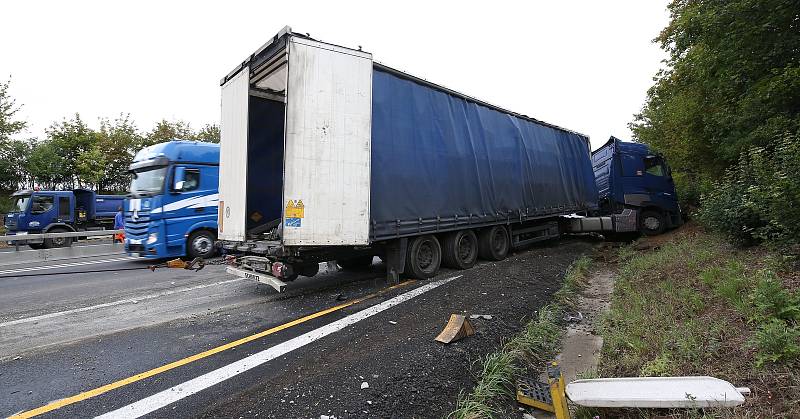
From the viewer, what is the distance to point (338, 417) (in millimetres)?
2617

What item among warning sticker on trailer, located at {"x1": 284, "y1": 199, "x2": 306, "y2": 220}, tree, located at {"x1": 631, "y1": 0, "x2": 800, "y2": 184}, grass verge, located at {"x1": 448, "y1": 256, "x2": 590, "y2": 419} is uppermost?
tree, located at {"x1": 631, "y1": 0, "x2": 800, "y2": 184}

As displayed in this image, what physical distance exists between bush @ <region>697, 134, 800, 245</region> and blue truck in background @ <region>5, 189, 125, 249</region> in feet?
63.9

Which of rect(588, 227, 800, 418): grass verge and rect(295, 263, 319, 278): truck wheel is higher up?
rect(295, 263, 319, 278): truck wheel

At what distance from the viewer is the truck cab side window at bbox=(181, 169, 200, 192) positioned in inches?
374

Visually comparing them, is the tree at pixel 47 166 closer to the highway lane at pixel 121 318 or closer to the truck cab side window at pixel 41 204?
the truck cab side window at pixel 41 204

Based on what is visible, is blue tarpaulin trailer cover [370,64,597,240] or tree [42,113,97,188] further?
tree [42,113,97,188]

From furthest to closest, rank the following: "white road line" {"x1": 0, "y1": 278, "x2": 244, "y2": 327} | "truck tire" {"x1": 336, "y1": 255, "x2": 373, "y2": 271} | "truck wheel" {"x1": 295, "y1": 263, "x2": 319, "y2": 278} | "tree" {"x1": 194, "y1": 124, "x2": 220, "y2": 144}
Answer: "tree" {"x1": 194, "y1": 124, "x2": 220, "y2": 144}
"truck tire" {"x1": 336, "y1": 255, "x2": 373, "y2": 271}
"truck wheel" {"x1": 295, "y1": 263, "x2": 319, "y2": 278}
"white road line" {"x1": 0, "y1": 278, "x2": 244, "y2": 327}

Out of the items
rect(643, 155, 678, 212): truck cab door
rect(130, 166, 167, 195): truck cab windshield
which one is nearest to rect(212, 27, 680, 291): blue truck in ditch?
rect(130, 166, 167, 195): truck cab windshield

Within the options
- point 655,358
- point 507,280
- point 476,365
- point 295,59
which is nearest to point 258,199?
point 295,59

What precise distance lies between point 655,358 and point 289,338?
10.7 feet

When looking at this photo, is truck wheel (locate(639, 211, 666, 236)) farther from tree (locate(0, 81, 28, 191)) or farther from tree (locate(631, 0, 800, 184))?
tree (locate(0, 81, 28, 191))

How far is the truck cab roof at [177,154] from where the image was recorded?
9266 mm

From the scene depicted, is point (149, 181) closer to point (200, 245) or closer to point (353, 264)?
point (200, 245)

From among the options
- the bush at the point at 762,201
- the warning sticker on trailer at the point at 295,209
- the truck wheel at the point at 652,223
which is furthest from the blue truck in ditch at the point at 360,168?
the truck wheel at the point at 652,223
